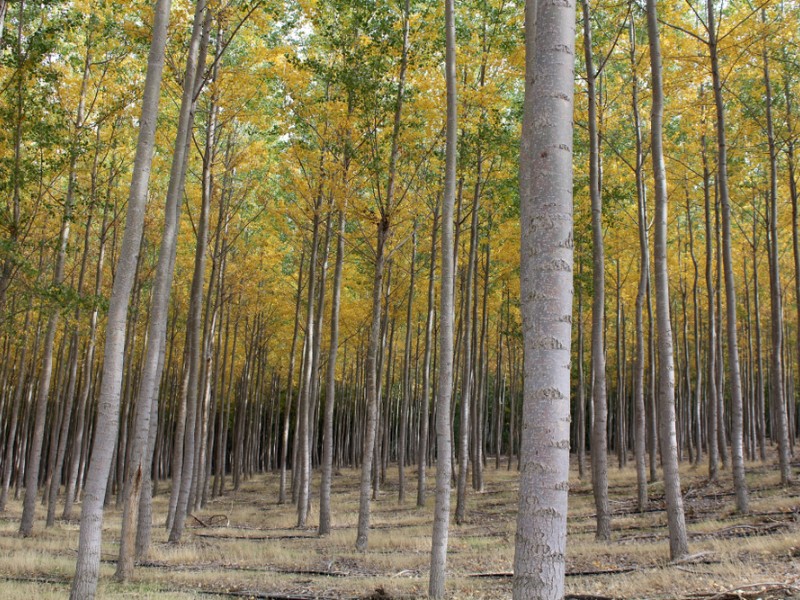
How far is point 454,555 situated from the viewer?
10078 millimetres

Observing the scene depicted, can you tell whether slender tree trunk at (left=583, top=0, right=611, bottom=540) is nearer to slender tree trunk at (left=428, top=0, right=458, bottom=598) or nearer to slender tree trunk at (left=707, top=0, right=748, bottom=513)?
slender tree trunk at (left=707, top=0, right=748, bottom=513)

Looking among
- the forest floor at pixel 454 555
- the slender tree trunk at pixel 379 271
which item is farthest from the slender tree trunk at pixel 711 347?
the slender tree trunk at pixel 379 271

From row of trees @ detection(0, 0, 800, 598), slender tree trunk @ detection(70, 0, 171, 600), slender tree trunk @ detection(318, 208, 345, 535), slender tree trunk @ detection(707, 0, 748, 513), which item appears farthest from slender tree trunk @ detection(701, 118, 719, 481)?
Answer: slender tree trunk @ detection(70, 0, 171, 600)

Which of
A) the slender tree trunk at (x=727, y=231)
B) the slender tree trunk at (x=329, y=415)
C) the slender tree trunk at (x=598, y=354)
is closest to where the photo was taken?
the slender tree trunk at (x=598, y=354)

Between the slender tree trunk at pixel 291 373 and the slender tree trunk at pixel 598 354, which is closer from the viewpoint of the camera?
the slender tree trunk at pixel 598 354

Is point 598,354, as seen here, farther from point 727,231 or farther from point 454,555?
point 454,555

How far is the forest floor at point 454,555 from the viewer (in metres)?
6.65

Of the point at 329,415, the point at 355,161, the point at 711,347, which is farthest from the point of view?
the point at 711,347

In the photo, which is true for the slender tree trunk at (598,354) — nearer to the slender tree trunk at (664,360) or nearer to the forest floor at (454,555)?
the forest floor at (454,555)

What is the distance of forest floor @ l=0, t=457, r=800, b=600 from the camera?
6.65 metres

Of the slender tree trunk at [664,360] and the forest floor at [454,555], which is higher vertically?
the slender tree trunk at [664,360]

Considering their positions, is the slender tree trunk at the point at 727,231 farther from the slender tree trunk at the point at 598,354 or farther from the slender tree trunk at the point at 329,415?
the slender tree trunk at the point at 329,415

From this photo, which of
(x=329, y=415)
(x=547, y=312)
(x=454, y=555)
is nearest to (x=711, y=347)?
(x=454, y=555)

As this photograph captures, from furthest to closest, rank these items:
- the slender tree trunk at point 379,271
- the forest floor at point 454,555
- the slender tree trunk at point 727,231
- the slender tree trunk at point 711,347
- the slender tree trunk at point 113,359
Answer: the slender tree trunk at point 711,347 → the slender tree trunk at point 379,271 → the slender tree trunk at point 727,231 → the forest floor at point 454,555 → the slender tree trunk at point 113,359
